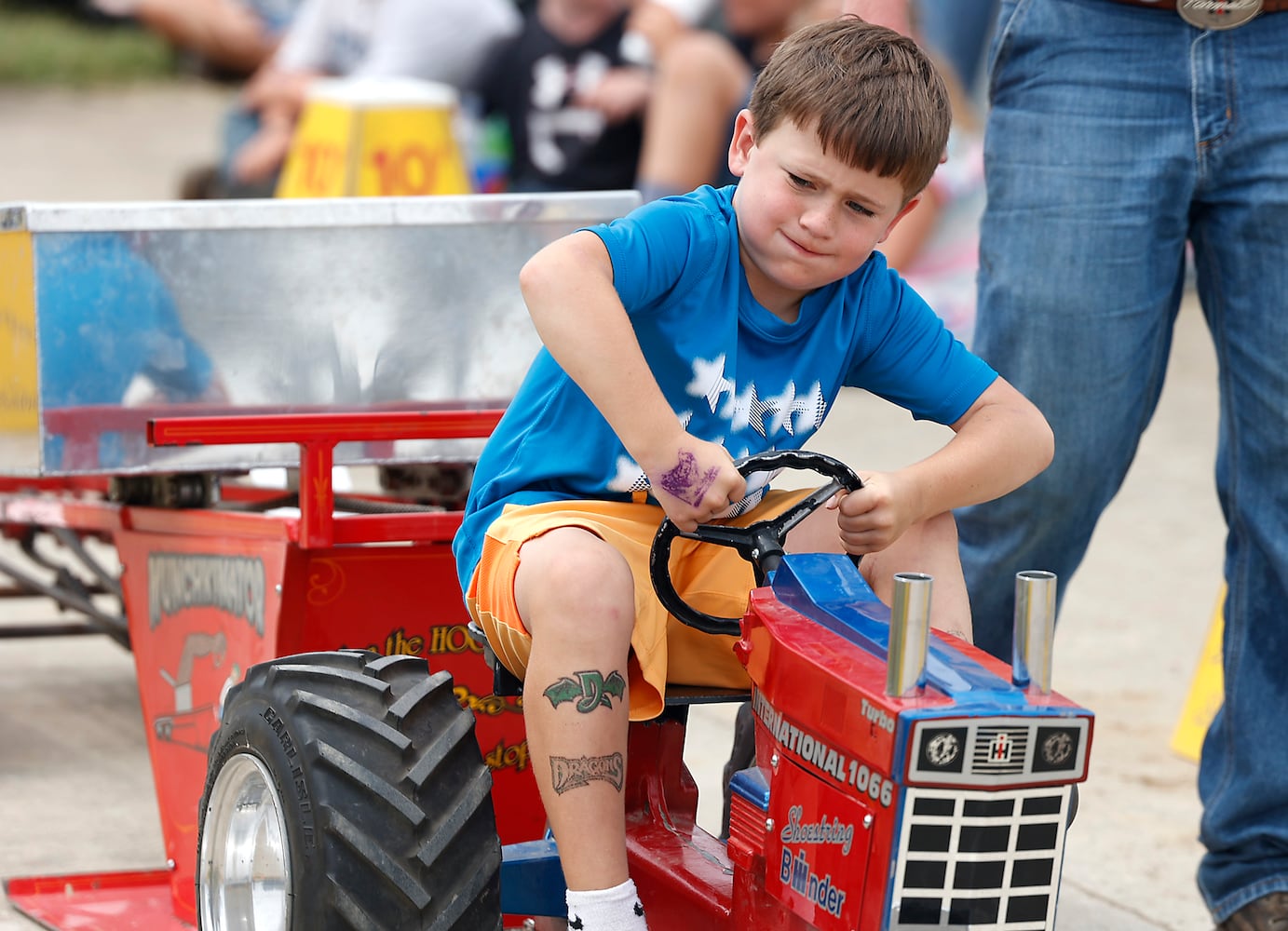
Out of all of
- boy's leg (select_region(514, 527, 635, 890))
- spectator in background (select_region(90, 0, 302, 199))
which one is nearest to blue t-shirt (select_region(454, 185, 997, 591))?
boy's leg (select_region(514, 527, 635, 890))

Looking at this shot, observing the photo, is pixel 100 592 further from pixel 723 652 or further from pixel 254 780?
pixel 723 652

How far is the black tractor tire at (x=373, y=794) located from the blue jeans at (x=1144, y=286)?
3.53ft

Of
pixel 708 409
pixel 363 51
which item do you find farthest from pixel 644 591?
pixel 363 51

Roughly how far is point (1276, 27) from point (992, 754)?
4.80 ft

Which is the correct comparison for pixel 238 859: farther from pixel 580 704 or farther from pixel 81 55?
pixel 81 55

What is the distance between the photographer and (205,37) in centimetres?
1116

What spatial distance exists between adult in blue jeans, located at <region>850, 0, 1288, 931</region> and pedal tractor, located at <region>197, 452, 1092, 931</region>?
71 cm

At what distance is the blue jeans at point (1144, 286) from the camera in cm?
281

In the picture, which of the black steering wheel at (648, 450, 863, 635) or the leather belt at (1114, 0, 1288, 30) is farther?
the leather belt at (1114, 0, 1288, 30)

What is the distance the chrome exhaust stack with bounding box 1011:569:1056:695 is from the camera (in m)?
1.95

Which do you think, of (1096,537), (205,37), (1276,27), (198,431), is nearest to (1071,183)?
(1276,27)

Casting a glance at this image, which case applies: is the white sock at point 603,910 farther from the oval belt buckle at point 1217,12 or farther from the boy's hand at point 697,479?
the oval belt buckle at point 1217,12

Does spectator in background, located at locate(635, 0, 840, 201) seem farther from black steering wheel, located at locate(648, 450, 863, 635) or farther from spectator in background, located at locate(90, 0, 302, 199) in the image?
black steering wheel, located at locate(648, 450, 863, 635)

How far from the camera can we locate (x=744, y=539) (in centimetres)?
234
